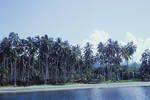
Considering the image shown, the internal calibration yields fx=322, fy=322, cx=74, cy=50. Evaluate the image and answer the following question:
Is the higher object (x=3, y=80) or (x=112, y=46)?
(x=112, y=46)

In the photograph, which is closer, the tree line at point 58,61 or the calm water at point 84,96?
the calm water at point 84,96

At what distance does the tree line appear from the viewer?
9806cm

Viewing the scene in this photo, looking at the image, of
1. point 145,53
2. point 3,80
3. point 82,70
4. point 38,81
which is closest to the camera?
point 3,80

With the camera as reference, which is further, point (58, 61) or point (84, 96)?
point (58, 61)

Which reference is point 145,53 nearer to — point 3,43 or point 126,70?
point 126,70

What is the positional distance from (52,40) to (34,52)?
27.3 feet

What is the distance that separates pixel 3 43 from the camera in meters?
95.7

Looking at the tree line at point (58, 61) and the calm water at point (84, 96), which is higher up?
the tree line at point (58, 61)

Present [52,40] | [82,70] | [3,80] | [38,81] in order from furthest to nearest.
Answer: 1. [82,70]
2. [52,40]
3. [38,81]
4. [3,80]

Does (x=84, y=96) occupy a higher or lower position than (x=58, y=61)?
lower

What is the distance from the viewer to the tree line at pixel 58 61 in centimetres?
9806

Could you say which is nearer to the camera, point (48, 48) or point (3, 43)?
point (3, 43)

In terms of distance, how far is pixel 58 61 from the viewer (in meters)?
113

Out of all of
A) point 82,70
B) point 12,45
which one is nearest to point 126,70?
point 82,70
